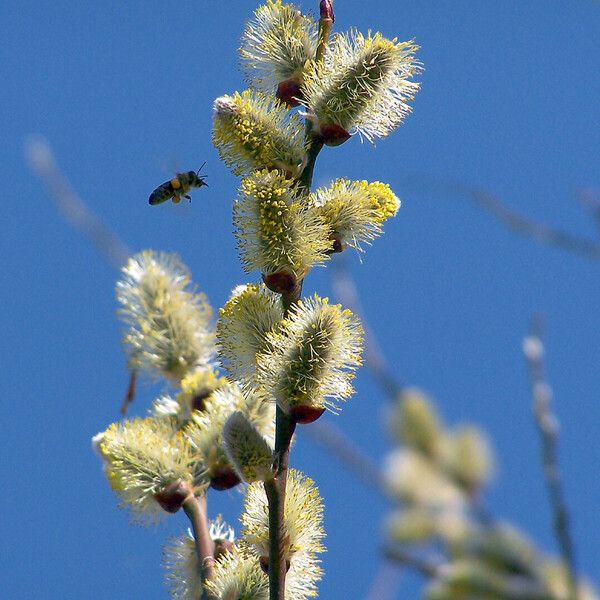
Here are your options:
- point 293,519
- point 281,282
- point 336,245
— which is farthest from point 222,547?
point 336,245

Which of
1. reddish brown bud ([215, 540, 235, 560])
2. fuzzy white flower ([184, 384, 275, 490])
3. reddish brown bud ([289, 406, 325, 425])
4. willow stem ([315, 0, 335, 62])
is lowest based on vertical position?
reddish brown bud ([215, 540, 235, 560])

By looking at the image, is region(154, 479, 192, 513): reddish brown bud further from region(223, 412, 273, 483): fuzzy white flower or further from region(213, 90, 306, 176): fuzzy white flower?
region(213, 90, 306, 176): fuzzy white flower

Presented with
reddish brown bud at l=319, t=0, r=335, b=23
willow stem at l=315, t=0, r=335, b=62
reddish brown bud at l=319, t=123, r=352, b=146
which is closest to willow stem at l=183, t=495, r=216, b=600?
reddish brown bud at l=319, t=123, r=352, b=146

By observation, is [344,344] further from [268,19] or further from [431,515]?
[431,515]

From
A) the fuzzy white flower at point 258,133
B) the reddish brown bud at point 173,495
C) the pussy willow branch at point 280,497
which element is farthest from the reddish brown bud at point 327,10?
the reddish brown bud at point 173,495

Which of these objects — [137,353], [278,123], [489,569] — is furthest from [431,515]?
[137,353]

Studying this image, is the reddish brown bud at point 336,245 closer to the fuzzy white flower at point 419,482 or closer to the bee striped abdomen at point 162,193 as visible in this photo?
the bee striped abdomen at point 162,193
